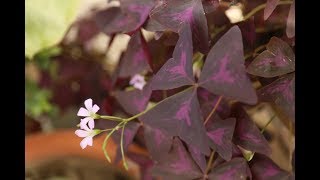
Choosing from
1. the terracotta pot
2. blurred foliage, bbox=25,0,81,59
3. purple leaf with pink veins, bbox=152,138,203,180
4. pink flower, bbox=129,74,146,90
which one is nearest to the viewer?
purple leaf with pink veins, bbox=152,138,203,180

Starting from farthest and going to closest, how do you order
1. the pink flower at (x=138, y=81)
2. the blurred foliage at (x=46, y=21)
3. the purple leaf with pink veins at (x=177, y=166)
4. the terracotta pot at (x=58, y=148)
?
the terracotta pot at (x=58, y=148) → the blurred foliage at (x=46, y=21) → the pink flower at (x=138, y=81) → the purple leaf with pink veins at (x=177, y=166)

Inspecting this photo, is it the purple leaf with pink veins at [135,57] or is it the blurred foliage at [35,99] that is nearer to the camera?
the purple leaf with pink veins at [135,57]

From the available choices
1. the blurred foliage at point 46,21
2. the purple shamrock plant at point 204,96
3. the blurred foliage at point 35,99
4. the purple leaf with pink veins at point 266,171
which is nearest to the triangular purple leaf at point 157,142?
the purple shamrock plant at point 204,96

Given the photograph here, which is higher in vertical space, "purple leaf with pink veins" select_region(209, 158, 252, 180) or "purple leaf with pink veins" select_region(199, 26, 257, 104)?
"purple leaf with pink veins" select_region(199, 26, 257, 104)

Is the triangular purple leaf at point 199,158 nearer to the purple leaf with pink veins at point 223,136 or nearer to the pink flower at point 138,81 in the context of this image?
the purple leaf with pink veins at point 223,136

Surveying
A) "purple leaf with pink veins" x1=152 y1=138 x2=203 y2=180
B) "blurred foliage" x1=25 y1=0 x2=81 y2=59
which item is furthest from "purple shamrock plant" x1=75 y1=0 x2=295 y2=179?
"blurred foliage" x1=25 y1=0 x2=81 y2=59

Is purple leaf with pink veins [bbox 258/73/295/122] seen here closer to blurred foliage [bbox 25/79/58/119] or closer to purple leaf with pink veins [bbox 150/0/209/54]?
purple leaf with pink veins [bbox 150/0/209/54]
